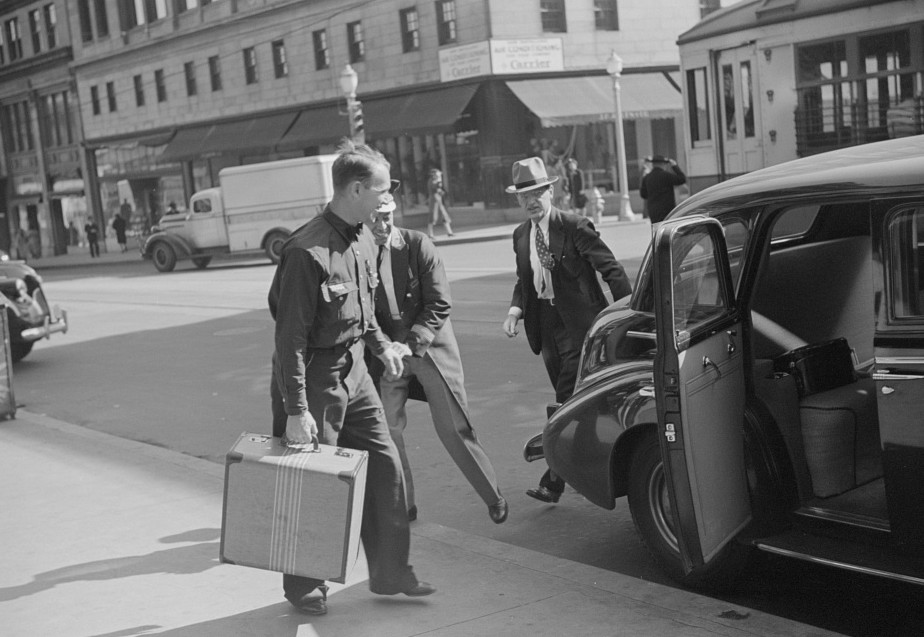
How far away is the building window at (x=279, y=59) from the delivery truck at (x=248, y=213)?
34.7 ft

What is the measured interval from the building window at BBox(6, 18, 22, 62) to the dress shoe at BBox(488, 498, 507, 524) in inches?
2303

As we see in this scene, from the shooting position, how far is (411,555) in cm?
546

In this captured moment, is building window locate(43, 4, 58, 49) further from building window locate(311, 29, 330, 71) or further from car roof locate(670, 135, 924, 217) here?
car roof locate(670, 135, 924, 217)

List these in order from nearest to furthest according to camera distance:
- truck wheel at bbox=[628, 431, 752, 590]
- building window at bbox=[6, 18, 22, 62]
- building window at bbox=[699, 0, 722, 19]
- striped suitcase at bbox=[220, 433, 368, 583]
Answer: striped suitcase at bbox=[220, 433, 368, 583]
truck wheel at bbox=[628, 431, 752, 590]
building window at bbox=[699, 0, 722, 19]
building window at bbox=[6, 18, 22, 62]

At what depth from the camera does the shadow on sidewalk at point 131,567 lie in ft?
17.8

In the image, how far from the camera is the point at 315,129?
38.9m

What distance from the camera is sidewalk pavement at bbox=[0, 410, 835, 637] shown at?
4469mm

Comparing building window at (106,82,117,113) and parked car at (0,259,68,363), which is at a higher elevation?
building window at (106,82,117,113)

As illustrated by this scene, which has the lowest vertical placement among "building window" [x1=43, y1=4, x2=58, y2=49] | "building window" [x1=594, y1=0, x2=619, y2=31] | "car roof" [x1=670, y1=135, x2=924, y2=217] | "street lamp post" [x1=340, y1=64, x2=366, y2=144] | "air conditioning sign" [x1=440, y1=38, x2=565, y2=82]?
"car roof" [x1=670, y1=135, x2=924, y2=217]

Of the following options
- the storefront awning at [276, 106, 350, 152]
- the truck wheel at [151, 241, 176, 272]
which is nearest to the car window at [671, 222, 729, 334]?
the truck wheel at [151, 241, 176, 272]

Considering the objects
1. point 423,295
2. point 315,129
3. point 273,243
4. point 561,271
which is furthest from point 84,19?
point 423,295

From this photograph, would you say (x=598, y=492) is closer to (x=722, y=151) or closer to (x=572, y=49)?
(x=722, y=151)

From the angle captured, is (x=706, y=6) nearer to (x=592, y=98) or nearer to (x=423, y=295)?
(x=592, y=98)

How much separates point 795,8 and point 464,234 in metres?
17.3
